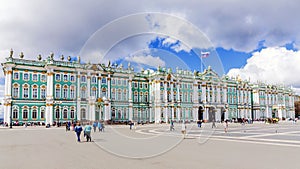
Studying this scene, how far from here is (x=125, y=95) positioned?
234ft

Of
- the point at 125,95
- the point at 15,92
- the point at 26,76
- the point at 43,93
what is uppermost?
the point at 26,76

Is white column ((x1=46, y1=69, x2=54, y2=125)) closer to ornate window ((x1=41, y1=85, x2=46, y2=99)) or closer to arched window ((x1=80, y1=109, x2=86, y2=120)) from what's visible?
ornate window ((x1=41, y1=85, x2=46, y2=99))

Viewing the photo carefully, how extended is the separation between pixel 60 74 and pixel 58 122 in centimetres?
1142

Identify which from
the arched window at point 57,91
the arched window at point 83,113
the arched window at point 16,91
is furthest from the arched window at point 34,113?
the arched window at point 83,113

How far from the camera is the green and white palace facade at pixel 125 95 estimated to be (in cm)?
5703

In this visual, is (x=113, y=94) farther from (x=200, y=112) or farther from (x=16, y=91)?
(x=200, y=112)

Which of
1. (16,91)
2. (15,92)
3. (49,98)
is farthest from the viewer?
(49,98)

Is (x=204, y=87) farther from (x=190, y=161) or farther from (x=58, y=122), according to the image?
(x=190, y=161)

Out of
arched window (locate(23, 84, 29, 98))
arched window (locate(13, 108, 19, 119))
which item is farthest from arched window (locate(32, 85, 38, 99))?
arched window (locate(13, 108, 19, 119))

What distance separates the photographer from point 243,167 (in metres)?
10.6

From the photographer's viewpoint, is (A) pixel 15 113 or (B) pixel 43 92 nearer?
(A) pixel 15 113

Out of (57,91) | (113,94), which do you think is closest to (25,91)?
(57,91)

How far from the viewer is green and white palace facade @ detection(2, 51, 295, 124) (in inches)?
2245

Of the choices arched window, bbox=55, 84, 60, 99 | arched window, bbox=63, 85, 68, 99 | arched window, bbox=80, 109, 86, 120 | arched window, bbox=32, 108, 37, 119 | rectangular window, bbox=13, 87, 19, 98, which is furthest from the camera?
arched window, bbox=63, 85, 68, 99
